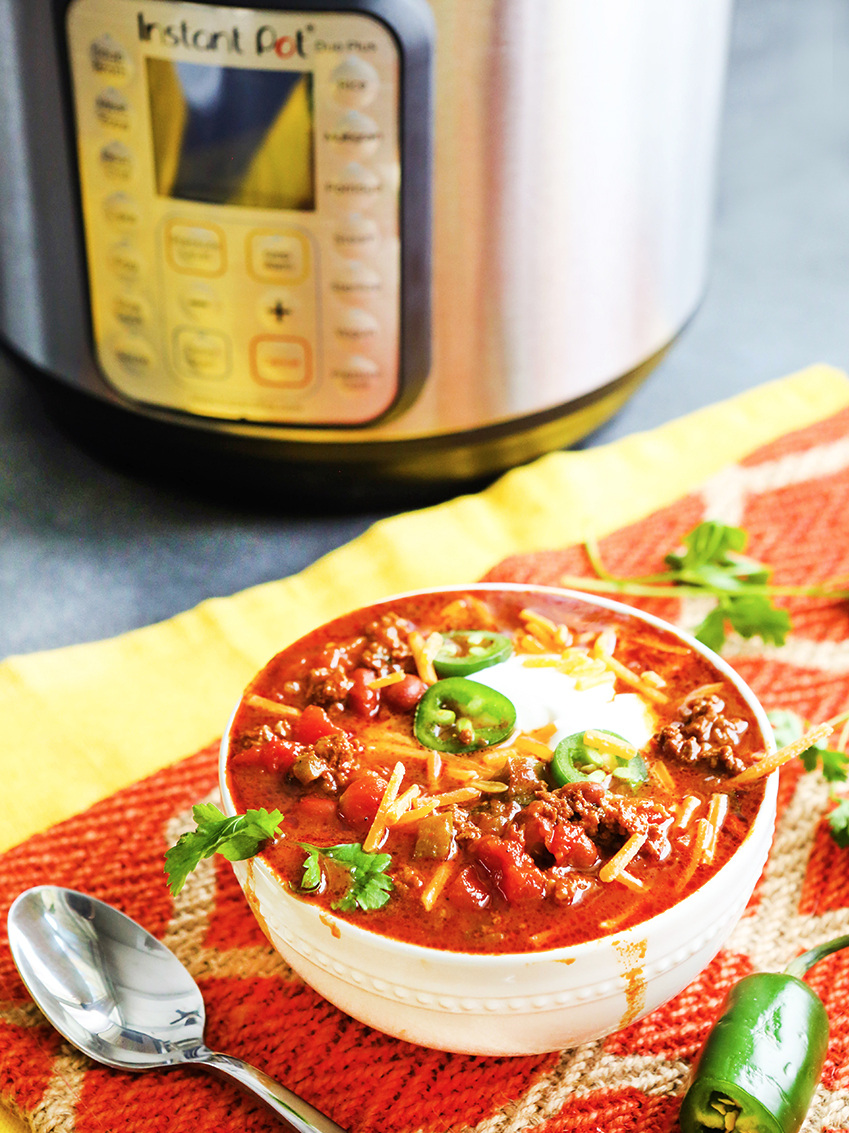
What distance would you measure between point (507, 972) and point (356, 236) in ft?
2.03

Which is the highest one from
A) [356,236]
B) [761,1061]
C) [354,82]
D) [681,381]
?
[354,82]

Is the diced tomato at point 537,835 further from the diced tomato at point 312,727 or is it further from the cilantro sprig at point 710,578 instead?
the cilantro sprig at point 710,578

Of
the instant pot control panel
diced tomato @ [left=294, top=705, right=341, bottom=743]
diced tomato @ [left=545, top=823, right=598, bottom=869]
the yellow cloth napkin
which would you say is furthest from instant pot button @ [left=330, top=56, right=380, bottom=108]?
diced tomato @ [left=545, top=823, right=598, bottom=869]

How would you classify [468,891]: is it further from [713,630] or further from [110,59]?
[110,59]

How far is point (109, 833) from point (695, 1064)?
421 mm

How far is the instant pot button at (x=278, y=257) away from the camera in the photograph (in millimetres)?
1001

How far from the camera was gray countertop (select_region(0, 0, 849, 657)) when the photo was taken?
1.16m

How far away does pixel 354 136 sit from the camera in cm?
96

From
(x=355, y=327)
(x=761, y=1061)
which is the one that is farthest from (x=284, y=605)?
(x=761, y=1061)

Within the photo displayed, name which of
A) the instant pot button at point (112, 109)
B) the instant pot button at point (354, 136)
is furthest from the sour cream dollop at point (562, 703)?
the instant pot button at point (112, 109)

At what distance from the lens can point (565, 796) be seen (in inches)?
26.3

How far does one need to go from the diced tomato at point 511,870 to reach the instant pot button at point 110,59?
67cm

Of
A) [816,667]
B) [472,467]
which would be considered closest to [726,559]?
[816,667]

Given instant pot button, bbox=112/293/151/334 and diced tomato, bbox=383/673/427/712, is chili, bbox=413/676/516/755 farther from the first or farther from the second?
instant pot button, bbox=112/293/151/334
